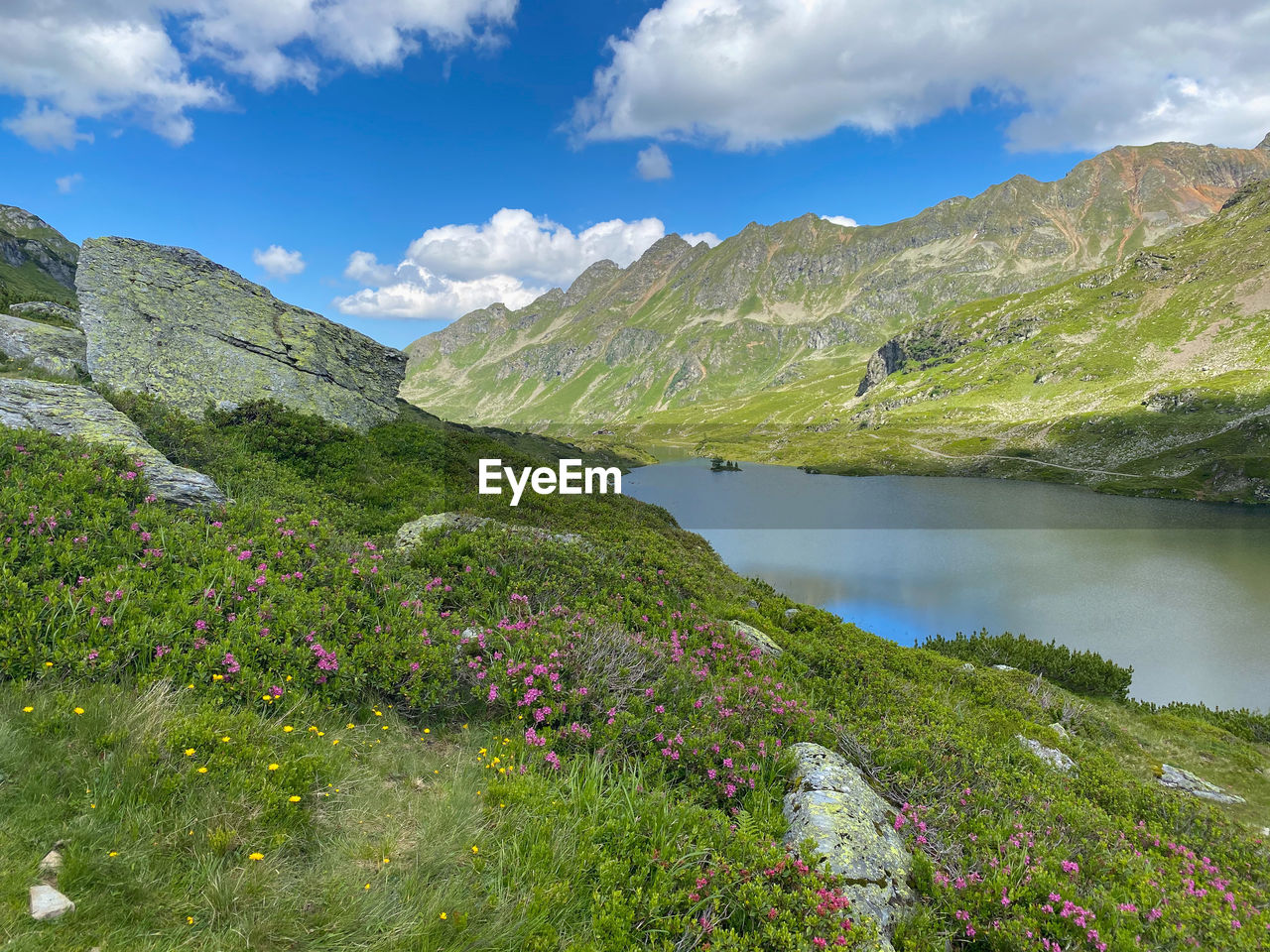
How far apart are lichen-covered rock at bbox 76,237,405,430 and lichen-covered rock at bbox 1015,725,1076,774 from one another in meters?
22.2

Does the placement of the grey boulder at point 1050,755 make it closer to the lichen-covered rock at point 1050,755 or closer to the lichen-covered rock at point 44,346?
the lichen-covered rock at point 1050,755

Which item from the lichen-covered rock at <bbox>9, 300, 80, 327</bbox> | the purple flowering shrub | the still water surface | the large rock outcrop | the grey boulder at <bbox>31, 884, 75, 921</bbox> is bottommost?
the still water surface

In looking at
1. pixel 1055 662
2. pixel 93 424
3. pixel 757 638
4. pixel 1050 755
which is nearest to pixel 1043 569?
pixel 1055 662

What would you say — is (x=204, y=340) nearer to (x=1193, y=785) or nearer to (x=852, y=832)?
(x=852, y=832)

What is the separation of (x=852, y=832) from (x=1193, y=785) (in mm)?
16220

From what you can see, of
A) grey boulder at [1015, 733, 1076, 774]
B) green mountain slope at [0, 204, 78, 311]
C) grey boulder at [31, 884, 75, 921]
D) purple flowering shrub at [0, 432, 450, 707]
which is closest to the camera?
grey boulder at [31, 884, 75, 921]

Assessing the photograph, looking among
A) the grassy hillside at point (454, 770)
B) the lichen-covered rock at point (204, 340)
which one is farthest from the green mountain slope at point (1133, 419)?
the lichen-covered rock at point (204, 340)

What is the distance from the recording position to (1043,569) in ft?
155

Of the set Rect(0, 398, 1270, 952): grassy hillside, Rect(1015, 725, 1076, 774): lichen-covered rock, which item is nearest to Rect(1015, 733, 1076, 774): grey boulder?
Rect(1015, 725, 1076, 774): lichen-covered rock

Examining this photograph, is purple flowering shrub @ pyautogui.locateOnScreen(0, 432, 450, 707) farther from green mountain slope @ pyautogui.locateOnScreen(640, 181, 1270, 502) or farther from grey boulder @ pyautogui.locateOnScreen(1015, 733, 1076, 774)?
green mountain slope @ pyautogui.locateOnScreen(640, 181, 1270, 502)

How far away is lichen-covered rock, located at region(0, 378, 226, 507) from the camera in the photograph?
9445 millimetres

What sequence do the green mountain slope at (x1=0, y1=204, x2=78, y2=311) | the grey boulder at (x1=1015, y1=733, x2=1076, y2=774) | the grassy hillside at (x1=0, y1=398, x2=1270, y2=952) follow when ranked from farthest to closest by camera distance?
the green mountain slope at (x1=0, y1=204, x2=78, y2=311) < the grey boulder at (x1=1015, y1=733, x2=1076, y2=774) < the grassy hillside at (x1=0, y1=398, x2=1270, y2=952)

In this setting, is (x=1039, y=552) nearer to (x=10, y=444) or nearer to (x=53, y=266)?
(x=10, y=444)

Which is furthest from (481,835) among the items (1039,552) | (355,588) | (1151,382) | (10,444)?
(1151,382)
